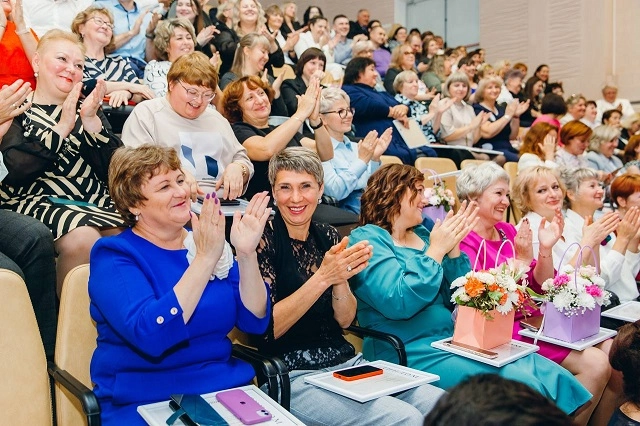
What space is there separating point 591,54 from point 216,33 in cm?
622

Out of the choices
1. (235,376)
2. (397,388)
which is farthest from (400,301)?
(235,376)

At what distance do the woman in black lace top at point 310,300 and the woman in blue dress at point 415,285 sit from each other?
0.14m

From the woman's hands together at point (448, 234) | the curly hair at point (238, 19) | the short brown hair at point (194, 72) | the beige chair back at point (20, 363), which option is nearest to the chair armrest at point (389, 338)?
the woman's hands together at point (448, 234)

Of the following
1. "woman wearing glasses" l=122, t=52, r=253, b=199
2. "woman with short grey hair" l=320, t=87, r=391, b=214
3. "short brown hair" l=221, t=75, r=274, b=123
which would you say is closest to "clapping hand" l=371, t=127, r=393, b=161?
"woman with short grey hair" l=320, t=87, r=391, b=214

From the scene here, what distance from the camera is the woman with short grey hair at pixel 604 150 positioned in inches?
243

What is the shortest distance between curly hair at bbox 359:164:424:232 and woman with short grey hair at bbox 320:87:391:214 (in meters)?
1.01

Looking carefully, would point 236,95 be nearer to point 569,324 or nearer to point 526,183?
point 526,183

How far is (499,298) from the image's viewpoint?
2.27 m

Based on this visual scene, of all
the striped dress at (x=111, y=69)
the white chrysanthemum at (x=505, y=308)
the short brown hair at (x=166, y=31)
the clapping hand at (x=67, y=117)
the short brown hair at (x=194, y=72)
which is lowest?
the white chrysanthemum at (x=505, y=308)

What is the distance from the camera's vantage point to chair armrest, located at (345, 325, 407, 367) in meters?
2.28

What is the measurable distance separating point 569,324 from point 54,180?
2.03 meters

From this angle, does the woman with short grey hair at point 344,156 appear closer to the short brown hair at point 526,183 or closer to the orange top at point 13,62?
the short brown hair at point 526,183

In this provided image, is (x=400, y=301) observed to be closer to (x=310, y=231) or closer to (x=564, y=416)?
(x=310, y=231)

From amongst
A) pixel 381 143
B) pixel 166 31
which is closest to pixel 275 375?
pixel 381 143
